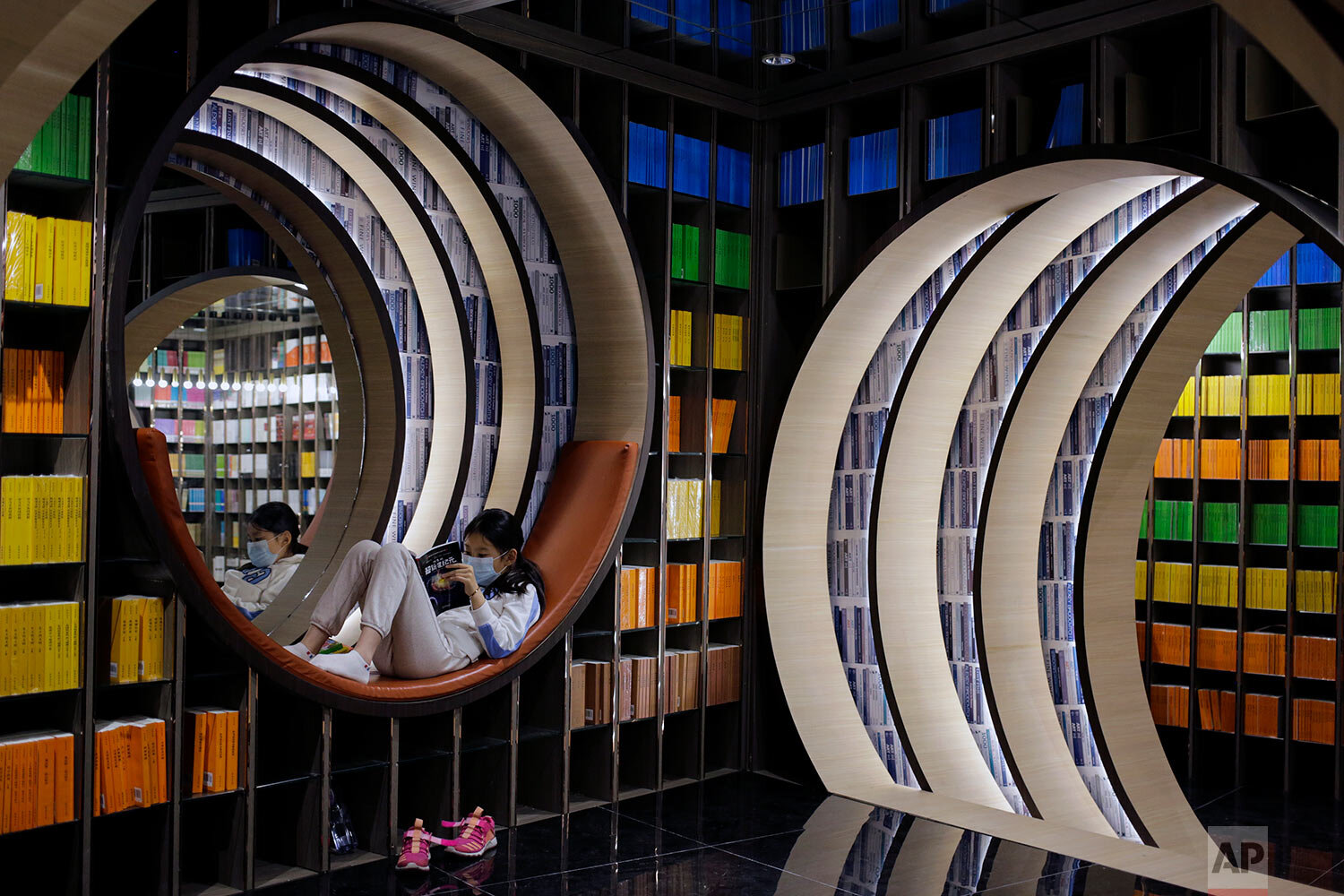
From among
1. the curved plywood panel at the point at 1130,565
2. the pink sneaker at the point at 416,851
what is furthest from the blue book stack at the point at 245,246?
the curved plywood panel at the point at 1130,565

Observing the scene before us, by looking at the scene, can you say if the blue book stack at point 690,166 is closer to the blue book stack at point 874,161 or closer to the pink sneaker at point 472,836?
the blue book stack at point 874,161

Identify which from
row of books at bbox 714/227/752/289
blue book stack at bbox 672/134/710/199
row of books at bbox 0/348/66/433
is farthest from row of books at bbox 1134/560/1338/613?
row of books at bbox 0/348/66/433

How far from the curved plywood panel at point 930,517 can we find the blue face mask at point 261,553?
9.07 feet

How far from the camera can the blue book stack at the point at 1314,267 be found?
6.77m

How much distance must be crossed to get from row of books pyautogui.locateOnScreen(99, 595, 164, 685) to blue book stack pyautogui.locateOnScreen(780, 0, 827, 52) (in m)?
3.94

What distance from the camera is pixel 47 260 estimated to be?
3893 mm

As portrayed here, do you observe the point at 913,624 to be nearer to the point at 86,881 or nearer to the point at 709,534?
the point at 709,534

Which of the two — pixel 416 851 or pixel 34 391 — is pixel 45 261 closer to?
pixel 34 391

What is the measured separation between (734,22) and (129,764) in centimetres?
432

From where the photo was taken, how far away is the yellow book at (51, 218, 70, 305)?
390 cm

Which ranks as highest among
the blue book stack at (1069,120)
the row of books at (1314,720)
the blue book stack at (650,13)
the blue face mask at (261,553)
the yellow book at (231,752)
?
the blue book stack at (650,13)

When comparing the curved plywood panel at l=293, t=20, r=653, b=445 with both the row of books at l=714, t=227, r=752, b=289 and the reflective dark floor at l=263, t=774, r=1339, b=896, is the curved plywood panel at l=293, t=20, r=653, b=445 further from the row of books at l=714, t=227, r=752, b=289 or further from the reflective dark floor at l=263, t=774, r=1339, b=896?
the reflective dark floor at l=263, t=774, r=1339, b=896

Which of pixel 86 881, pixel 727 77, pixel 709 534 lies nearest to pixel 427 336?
pixel 709 534

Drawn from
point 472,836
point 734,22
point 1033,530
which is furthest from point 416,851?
point 734,22
